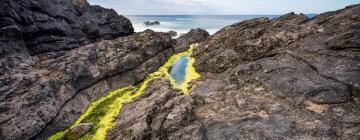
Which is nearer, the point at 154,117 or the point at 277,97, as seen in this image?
the point at 277,97

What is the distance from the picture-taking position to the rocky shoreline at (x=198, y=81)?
1972 cm

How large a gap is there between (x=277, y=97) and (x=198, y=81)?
12.3 meters

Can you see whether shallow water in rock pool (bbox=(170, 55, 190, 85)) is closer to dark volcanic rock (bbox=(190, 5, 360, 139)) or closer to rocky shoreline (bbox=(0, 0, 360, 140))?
rocky shoreline (bbox=(0, 0, 360, 140))

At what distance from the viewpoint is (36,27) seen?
33.9 meters

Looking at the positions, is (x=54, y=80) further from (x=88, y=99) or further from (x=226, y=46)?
(x=226, y=46)

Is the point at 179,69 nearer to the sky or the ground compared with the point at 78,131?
nearer to the sky

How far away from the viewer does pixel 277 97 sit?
2275 centimetres

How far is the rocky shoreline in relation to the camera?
64.7ft

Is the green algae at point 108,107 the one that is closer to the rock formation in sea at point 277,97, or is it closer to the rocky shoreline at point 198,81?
the rocky shoreline at point 198,81

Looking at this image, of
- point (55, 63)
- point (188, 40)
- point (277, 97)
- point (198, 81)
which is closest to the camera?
→ point (277, 97)

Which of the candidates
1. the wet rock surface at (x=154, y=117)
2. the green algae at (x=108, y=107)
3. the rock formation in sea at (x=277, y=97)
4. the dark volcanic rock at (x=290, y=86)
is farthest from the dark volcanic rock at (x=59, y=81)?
the dark volcanic rock at (x=290, y=86)

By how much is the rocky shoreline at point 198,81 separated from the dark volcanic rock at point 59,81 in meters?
0.10

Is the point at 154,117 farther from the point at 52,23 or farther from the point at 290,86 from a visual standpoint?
the point at 52,23

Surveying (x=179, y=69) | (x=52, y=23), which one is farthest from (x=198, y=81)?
(x=52, y=23)
